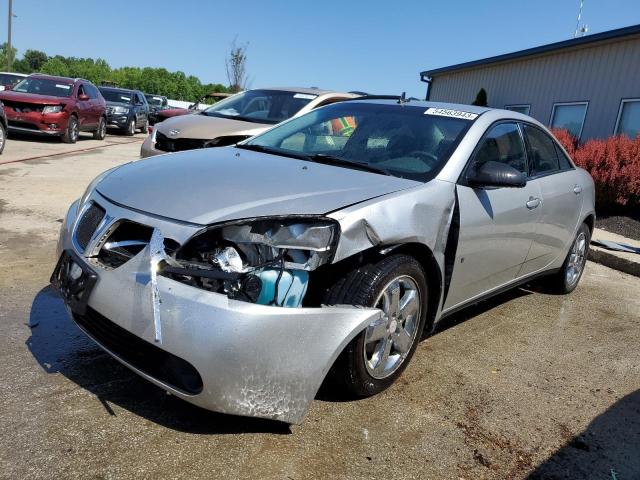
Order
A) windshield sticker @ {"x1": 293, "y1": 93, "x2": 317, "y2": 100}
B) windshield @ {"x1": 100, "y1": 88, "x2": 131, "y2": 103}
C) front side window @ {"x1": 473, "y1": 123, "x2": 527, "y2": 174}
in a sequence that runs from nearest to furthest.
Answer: front side window @ {"x1": 473, "y1": 123, "x2": 527, "y2": 174} → windshield sticker @ {"x1": 293, "y1": 93, "x2": 317, "y2": 100} → windshield @ {"x1": 100, "y1": 88, "x2": 131, "y2": 103}

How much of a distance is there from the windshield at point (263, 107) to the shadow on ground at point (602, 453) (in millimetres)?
5356

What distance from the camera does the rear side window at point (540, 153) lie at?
421 cm

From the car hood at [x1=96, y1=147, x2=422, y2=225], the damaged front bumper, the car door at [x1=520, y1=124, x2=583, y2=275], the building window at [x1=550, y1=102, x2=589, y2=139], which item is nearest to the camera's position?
the damaged front bumper

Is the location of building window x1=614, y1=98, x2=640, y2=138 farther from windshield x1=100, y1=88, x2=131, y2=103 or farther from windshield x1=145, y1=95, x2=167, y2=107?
windshield x1=145, y1=95, x2=167, y2=107

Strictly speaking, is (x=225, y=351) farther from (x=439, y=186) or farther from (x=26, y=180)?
(x=26, y=180)

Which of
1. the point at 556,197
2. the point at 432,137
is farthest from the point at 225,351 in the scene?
the point at 556,197

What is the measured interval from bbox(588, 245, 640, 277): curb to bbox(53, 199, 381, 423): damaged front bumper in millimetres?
5232

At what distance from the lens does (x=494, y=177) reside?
3244 millimetres

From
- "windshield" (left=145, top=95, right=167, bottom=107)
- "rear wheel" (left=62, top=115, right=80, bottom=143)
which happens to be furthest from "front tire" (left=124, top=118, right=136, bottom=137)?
"windshield" (left=145, top=95, right=167, bottom=107)

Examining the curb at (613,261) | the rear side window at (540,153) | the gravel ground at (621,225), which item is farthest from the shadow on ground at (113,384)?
the gravel ground at (621,225)

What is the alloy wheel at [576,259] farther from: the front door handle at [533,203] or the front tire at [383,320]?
the front tire at [383,320]

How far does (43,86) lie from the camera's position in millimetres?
14453

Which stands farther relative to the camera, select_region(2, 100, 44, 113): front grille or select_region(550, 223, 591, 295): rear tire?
select_region(2, 100, 44, 113): front grille

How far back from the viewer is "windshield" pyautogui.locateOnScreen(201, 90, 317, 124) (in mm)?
7371
